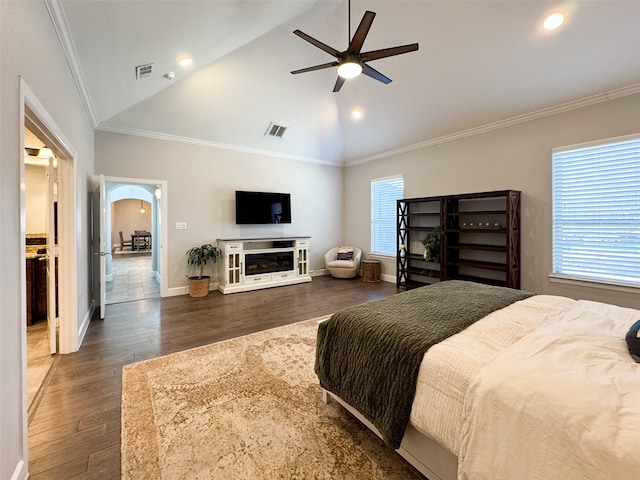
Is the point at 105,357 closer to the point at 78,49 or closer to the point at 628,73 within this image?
the point at 78,49

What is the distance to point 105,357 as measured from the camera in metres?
2.90

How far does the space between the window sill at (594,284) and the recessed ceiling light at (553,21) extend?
10.4 feet

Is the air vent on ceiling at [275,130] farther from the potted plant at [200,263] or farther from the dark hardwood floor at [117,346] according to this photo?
the dark hardwood floor at [117,346]

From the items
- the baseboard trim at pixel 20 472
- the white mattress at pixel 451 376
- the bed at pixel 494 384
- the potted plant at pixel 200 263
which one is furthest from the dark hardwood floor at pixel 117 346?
the white mattress at pixel 451 376

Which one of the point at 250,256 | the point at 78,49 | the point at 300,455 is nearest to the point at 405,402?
the point at 300,455

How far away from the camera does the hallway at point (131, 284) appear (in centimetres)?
526

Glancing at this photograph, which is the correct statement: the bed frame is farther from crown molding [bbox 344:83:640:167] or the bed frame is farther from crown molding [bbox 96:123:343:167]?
crown molding [bbox 96:123:343:167]

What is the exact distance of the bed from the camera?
941mm

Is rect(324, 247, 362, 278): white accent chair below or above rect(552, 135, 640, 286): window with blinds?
below

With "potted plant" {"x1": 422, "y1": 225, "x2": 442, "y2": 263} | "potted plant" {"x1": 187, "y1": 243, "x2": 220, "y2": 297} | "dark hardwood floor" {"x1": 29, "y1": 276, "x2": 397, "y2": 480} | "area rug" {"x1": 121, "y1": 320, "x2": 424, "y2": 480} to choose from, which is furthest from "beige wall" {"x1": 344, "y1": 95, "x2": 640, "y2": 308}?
"potted plant" {"x1": 187, "y1": 243, "x2": 220, "y2": 297}

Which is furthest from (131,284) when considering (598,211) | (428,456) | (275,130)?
(598,211)

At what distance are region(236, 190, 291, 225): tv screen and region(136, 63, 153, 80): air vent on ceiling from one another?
2656 mm

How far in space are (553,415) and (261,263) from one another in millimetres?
5459

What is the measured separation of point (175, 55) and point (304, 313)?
3.72 meters
